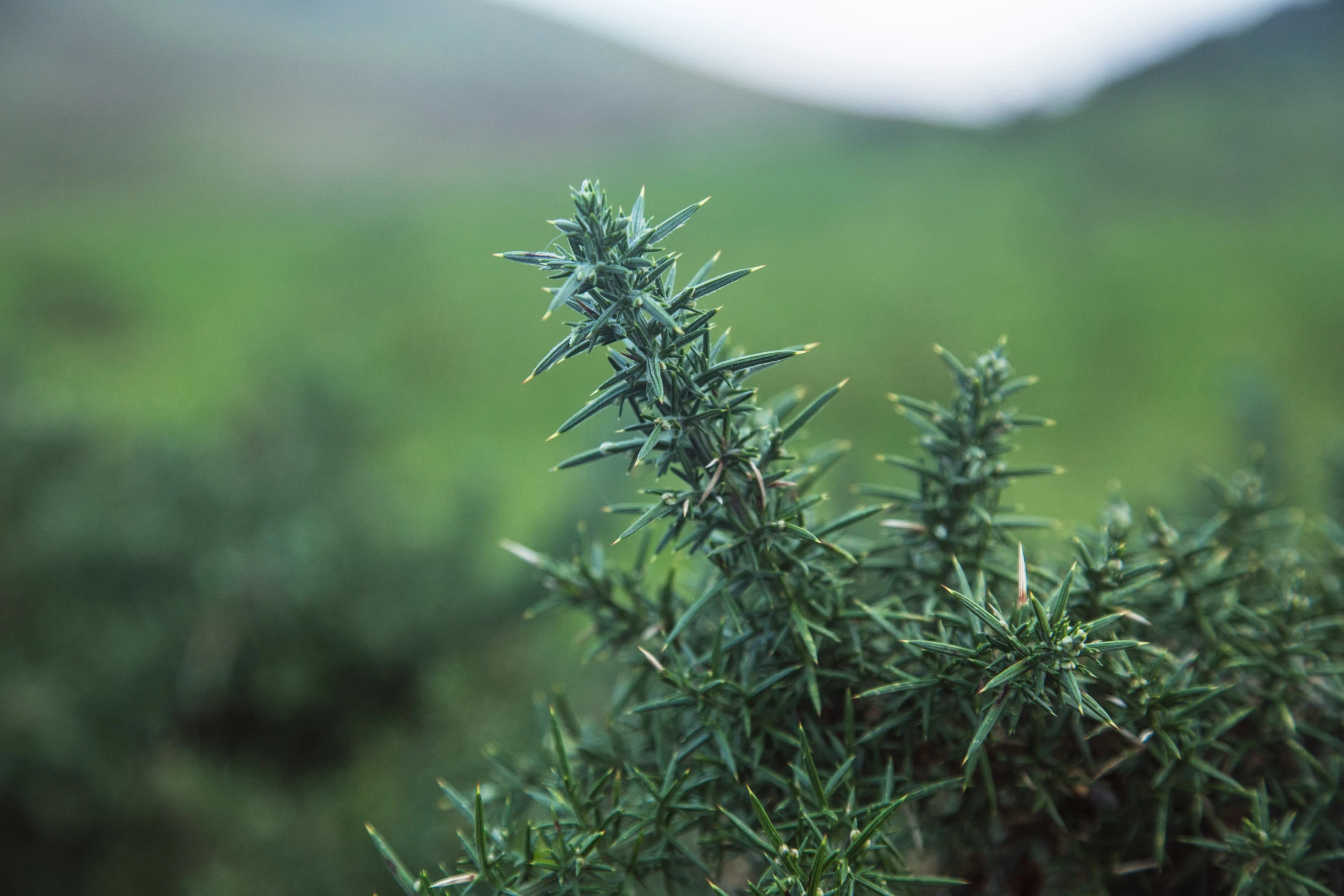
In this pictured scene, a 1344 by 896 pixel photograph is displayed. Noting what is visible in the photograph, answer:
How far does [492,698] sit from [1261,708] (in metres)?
1.78

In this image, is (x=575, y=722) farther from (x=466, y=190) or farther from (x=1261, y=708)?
(x=466, y=190)

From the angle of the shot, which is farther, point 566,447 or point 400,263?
point 400,263

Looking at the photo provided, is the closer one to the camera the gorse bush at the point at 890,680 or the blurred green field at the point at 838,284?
the gorse bush at the point at 890,680

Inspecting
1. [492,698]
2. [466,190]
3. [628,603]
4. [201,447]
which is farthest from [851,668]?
[466,190]

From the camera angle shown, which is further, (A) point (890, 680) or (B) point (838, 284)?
(B) point (838, 284)

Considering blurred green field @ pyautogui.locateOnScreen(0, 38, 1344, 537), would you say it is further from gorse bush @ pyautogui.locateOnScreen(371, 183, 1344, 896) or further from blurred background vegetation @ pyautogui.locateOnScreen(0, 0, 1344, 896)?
gorse bush @ pyautogui.locateOnScreen(371, 183, 1344, 896)

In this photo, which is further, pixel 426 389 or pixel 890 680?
pixel 426 389

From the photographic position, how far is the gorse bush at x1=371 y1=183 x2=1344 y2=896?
52 cm

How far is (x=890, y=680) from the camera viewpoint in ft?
2.05

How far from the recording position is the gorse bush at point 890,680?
0.52 metres

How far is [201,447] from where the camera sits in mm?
2564

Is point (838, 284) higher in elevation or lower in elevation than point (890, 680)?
higher

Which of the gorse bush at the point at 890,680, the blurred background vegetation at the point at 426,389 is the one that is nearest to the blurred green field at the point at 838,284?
the blurred background vegetation at the point at 426,389

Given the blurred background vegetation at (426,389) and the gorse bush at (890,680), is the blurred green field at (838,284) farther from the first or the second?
the gorse bush at (890,680)
